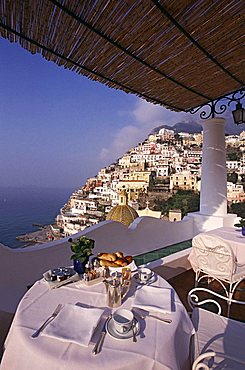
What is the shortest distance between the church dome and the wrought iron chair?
2.87 metres

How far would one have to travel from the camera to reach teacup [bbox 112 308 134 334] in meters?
0.90

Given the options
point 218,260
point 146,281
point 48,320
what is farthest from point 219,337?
point 218,260

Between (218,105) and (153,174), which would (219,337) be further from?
(153,174)

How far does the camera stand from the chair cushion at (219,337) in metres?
1.17

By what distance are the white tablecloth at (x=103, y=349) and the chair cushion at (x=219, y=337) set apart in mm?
263

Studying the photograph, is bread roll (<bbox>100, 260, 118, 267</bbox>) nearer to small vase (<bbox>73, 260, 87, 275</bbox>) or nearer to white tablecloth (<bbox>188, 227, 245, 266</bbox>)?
small vase (<bbox>73, 260, 87, 275</bbox>)

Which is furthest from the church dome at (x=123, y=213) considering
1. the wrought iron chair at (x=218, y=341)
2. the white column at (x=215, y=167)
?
the wrought iron chair at (x=218, y=341)

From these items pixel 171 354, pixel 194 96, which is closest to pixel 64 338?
pixel 171 354

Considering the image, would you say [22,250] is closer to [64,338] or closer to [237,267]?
[64,338]

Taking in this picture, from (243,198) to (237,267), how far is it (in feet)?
14.8

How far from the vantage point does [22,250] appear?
6.83ft

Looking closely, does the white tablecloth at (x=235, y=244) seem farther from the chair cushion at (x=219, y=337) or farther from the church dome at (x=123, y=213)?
the church dome at (x=123, y=213)

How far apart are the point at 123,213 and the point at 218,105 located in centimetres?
259

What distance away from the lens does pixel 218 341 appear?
1.27m
